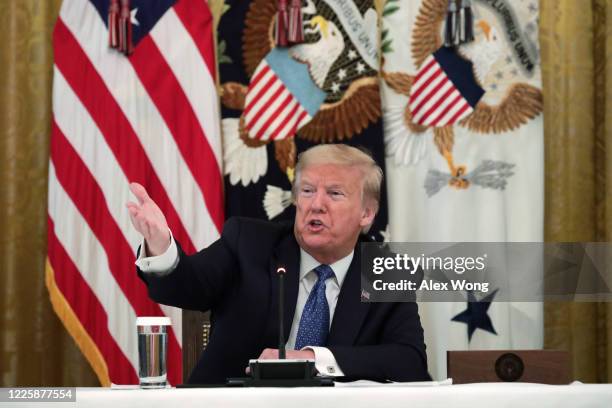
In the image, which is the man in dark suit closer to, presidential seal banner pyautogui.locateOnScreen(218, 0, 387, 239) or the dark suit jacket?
the dark suit jacket

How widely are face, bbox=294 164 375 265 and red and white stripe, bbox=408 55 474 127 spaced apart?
1.39 m

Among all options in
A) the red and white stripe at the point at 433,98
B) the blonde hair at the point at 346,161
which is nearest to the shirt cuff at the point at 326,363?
the blonde hair at the point at 346,161

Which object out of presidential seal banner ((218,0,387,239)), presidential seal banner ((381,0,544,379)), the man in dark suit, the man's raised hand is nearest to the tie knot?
the man in dark suit

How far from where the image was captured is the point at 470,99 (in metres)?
3.94

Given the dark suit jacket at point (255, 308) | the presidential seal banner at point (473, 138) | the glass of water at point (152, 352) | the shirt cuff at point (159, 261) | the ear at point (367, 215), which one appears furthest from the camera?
the presidential seal banner at point (473, 138)

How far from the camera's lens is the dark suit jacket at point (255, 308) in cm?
238

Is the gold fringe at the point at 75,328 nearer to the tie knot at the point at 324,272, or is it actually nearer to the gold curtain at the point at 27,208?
the gold curtain at the point at 27,208

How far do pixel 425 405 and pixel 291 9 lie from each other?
2619 millimetres

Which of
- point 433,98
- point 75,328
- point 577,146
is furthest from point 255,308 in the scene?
point 577,146

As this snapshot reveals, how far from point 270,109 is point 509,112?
1.11m

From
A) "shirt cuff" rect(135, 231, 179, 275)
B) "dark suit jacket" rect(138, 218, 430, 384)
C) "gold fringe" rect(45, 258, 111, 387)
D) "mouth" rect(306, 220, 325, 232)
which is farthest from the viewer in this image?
"gold fringe" rect(45, 258, 111, 387)

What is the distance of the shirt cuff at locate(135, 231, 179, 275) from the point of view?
84.5 inches

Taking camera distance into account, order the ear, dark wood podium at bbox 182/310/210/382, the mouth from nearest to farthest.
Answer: the mouth, the ear, dark wood podium at bbox 182/310/210/382

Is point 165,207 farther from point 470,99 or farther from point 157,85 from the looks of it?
point 470,99
